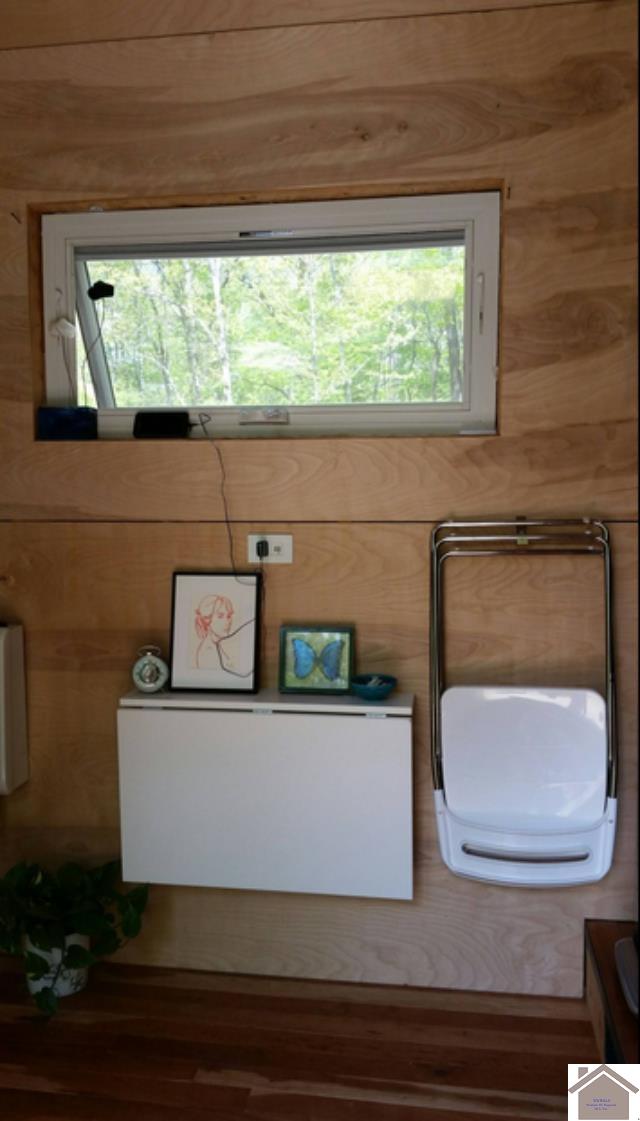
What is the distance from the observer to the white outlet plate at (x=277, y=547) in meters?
2.47

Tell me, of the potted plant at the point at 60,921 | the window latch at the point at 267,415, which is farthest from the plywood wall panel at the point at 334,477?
the potted plant at the point at 60,921

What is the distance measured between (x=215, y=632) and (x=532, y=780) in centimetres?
93

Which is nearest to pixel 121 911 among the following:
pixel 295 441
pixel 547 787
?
pixel 547 787

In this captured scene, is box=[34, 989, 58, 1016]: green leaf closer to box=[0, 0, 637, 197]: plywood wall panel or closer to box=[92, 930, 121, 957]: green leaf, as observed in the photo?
box=[92, 930, 121, 957]: green leaf

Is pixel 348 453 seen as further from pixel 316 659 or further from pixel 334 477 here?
pixel 316 659

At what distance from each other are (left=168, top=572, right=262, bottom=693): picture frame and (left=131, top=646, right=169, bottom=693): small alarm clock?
1.3 inches

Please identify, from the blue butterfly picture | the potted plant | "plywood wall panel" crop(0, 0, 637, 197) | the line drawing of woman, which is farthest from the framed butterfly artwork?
"plywood wall panel" crop(0, 0, 637, 197)

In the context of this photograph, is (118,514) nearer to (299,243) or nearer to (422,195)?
(299,243)

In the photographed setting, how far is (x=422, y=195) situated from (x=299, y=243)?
37 centimetres

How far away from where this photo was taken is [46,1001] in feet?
7.29

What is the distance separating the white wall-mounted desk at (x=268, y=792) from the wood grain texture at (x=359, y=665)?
161mm

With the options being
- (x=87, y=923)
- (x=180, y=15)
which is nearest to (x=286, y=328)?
(x=180, y=15)

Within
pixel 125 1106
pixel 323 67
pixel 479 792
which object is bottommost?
pixel 125 1106

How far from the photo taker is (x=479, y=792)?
7.34ft
